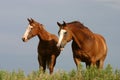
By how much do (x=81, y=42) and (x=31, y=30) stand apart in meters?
2.60

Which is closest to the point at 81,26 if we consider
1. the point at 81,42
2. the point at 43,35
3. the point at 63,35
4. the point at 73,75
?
the point at 81,42

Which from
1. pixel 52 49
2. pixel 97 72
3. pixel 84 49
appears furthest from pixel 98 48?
pixel 97 72

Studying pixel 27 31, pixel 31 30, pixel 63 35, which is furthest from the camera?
pixel 31 30

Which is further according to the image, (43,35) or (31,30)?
(43,35)

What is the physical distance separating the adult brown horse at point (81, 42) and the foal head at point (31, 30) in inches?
74.3

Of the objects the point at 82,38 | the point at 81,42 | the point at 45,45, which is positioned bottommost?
the point at 45,45

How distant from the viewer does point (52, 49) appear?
739 inches

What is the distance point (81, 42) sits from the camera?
16.8m

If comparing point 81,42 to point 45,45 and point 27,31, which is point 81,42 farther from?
point 27,31

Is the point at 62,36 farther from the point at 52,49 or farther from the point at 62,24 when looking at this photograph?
the point at 52,49

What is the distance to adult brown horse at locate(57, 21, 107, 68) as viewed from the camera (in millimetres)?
16297

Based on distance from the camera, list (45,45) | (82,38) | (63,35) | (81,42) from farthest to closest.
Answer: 1. (45,45)
2. (82,38)
3. (81,42)
4. (63,35)

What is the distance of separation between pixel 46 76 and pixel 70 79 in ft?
1.63

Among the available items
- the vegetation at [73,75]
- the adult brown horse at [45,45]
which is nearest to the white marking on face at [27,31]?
the adult brown horse at [45,45]
